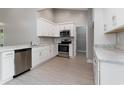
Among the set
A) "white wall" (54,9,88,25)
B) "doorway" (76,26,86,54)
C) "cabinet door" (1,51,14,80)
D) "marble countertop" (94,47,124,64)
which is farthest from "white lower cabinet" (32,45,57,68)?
"doorway" (76,26,86,54)

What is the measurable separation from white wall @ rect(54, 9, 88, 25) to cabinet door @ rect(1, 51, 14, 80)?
5344mm

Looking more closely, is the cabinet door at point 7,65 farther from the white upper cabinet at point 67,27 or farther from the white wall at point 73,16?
the white wall at point 73,16

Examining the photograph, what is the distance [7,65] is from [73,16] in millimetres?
5800

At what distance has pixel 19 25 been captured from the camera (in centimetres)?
538

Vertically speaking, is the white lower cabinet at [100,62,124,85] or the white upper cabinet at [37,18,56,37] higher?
the white upper cabinet at [37,18,56,37]

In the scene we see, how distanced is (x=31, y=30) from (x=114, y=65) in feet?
13.9

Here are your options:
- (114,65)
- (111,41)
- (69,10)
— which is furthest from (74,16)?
(114,65)

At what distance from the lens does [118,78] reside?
5.47ft

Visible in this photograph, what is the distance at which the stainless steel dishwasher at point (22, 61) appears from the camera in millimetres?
3547

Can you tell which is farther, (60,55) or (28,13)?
(60,55)

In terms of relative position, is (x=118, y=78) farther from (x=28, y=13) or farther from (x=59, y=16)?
(x=59, y=16)

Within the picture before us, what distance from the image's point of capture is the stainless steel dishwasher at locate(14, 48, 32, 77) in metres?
3.55

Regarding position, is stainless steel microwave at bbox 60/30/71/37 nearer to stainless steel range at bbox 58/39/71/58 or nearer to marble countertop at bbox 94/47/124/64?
stainless steel range at bbox 58/39/71/58
